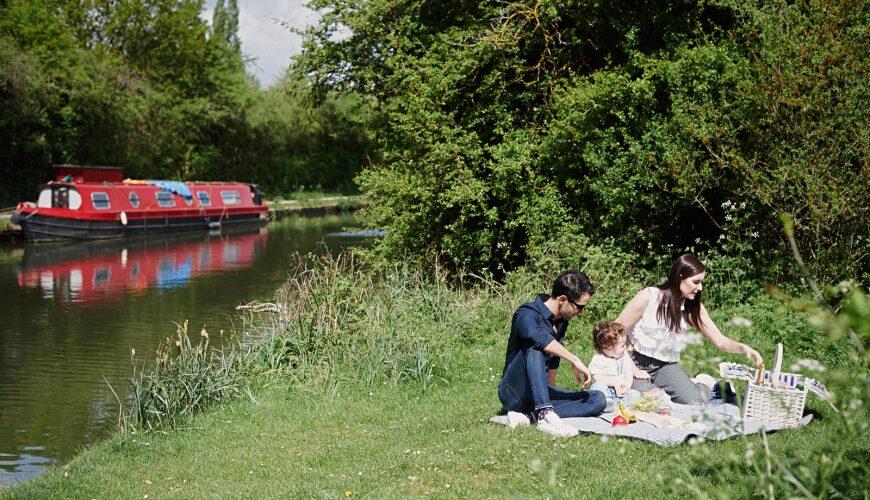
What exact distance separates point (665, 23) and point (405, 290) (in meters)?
5.01

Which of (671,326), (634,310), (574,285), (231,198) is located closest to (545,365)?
(574,285)

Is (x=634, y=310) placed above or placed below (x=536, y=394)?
above

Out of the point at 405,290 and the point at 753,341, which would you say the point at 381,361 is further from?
the point at 753,341

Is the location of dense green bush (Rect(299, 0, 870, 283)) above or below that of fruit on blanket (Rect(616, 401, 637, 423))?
above

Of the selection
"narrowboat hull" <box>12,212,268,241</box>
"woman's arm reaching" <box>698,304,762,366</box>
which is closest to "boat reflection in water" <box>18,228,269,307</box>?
"narrowboat hull" <box>12,212,268,241</box>

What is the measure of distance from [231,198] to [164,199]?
401 centimetres

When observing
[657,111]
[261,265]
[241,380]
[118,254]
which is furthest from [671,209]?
[118,254]

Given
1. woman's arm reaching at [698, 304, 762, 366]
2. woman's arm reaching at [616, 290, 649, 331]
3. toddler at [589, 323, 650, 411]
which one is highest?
woman's arm reaching at [616, 290, 649, 331]

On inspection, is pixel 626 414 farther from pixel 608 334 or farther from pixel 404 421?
pixel 404 421

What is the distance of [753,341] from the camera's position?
25.1ft

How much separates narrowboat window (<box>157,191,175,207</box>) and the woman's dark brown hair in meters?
26.4

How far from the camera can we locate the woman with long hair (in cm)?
600

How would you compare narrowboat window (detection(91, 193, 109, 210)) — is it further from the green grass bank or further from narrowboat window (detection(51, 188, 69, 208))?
the green grass bank

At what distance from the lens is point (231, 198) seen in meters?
34.1
